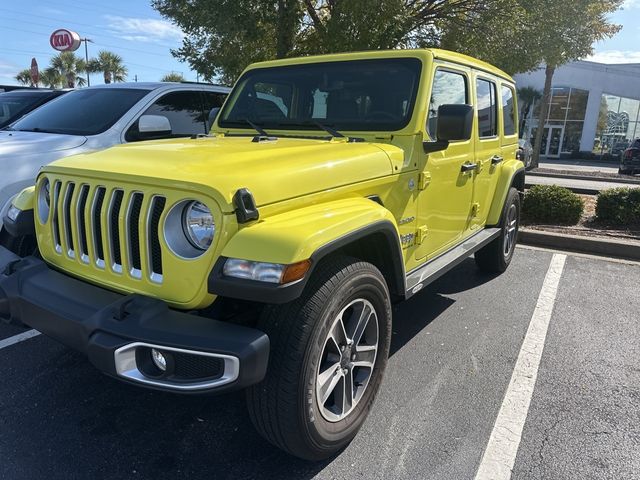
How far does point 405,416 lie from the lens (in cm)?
282

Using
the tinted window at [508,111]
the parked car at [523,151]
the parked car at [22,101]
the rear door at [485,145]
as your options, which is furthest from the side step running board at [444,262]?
the parked car at [22,101]

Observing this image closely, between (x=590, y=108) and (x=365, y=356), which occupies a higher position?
(x=590, y=108)

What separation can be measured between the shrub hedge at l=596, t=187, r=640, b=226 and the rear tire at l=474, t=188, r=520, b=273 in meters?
2.36

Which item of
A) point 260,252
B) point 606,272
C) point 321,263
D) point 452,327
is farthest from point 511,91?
point 260,252

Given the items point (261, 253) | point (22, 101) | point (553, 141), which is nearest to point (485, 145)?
point (261, 253)

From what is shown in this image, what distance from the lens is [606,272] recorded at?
558 cm

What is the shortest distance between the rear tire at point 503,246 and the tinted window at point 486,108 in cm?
84

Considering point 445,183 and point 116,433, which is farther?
point 445,183

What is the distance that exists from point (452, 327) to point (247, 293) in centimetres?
252

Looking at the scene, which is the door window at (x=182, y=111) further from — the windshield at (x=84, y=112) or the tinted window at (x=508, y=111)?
the tinted window at (x=508, y=111)

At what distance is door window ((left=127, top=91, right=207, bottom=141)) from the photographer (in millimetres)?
5548

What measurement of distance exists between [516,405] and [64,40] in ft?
68.4

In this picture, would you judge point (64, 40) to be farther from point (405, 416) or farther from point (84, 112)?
point (405, 416)

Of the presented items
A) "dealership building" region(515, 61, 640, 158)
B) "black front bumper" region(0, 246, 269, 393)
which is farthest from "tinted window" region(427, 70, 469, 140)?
"dealership building" region(515, 61, 640, 158)
